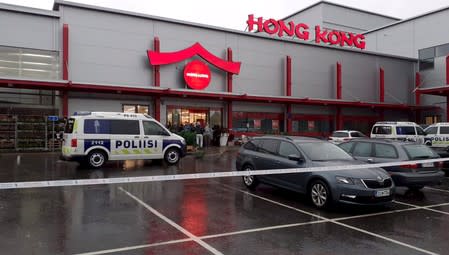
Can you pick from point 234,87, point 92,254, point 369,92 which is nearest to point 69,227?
point 92,254

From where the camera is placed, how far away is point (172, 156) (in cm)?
1539

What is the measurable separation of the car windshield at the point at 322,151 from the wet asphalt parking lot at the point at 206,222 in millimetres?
1112

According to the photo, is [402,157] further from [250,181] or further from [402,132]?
[402,132]

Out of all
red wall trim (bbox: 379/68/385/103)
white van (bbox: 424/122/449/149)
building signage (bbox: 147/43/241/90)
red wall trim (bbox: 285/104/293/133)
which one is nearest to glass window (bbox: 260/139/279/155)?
white van (bbox: 424/122/449/149)

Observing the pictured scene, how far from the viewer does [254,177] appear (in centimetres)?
980

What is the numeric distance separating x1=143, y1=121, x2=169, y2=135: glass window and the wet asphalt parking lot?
459 cm

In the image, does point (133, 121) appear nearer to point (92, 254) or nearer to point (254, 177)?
point (254, 177)

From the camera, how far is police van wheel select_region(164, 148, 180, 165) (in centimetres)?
1526

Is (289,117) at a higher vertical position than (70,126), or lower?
higher

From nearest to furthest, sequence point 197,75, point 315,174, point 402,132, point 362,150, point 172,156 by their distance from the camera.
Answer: point 315,174, point 362,150, point 172,156, point 402,132, point 197,75

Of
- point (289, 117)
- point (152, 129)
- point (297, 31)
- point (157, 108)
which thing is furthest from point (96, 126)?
point (297, 31)

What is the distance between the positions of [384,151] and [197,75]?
18.7 metres

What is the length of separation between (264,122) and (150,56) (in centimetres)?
1087

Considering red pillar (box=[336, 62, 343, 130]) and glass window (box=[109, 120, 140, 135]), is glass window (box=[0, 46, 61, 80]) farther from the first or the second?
red pillar (box=[336, 62, 343, 130])
